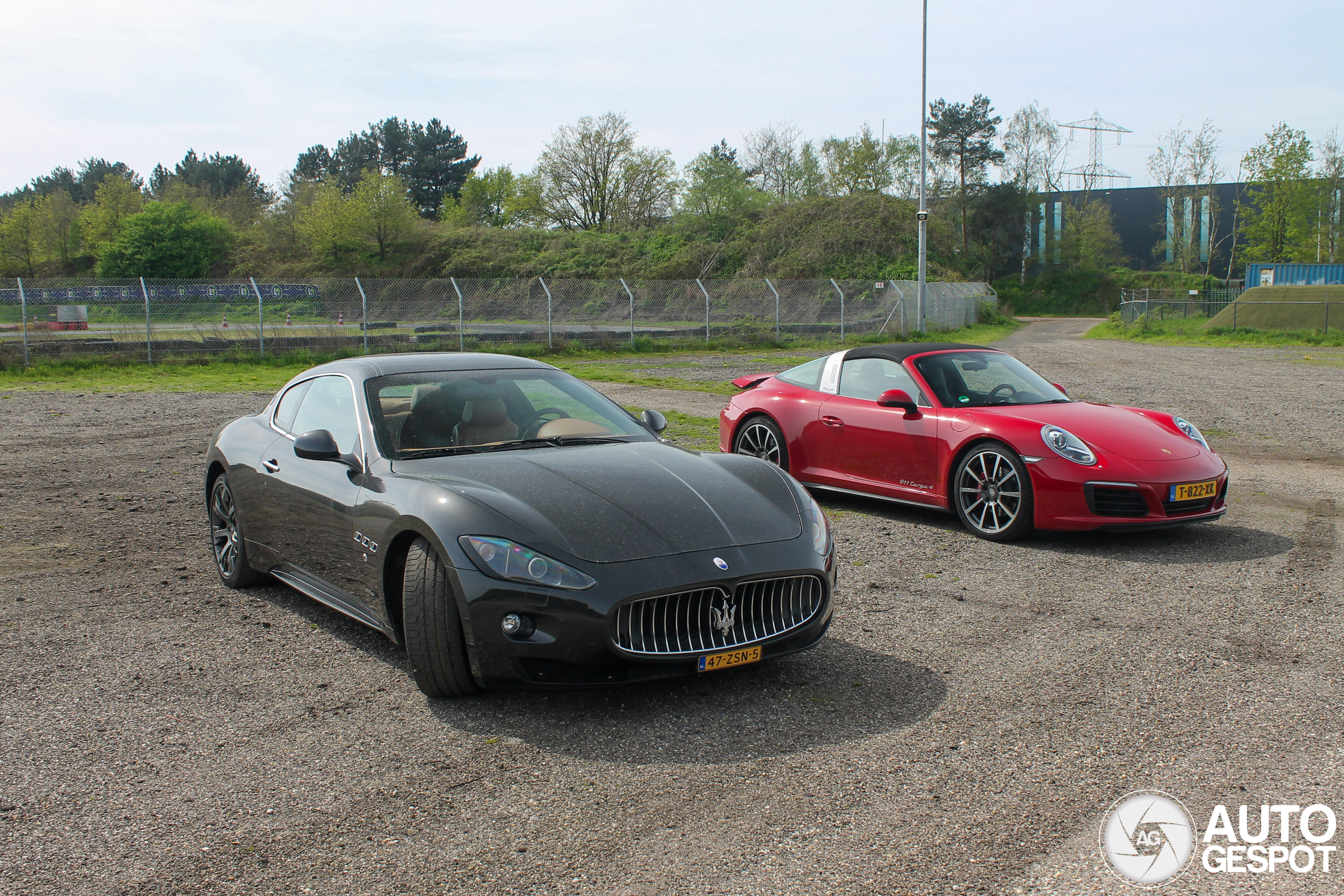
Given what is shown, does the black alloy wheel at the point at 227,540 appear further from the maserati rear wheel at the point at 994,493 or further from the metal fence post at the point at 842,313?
the metal fence post at the point at 842,313

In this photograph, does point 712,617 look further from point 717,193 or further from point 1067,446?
point 717,193

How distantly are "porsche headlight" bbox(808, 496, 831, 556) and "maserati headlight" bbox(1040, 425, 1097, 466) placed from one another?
3.02 meters

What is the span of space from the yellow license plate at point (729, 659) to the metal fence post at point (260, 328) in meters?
21.4

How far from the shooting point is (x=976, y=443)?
726cm

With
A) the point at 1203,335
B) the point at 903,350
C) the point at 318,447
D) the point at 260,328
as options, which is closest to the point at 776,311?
the point at 260,328

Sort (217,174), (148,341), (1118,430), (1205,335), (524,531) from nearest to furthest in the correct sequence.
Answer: (524,531) → (1118,430) → (148,341) → (1205,335) → (217,174)

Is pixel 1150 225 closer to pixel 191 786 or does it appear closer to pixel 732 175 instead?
pixel 732 175

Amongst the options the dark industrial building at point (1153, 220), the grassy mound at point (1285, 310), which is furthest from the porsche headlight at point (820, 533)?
the dark industrial building at point (1153, 220)

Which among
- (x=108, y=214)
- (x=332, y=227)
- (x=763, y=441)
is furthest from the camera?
(x=108, y=214)

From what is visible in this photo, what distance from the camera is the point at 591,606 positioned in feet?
12.1

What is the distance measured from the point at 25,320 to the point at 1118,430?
70.5ft

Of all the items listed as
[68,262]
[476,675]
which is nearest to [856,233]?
[68,262]

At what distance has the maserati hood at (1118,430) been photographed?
686 cm

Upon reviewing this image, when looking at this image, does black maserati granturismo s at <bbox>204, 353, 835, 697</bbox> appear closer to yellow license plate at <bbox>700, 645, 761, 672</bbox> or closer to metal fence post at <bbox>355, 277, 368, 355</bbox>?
yellow license plate at <bbox>700, 645, 761, 672</bbox>
